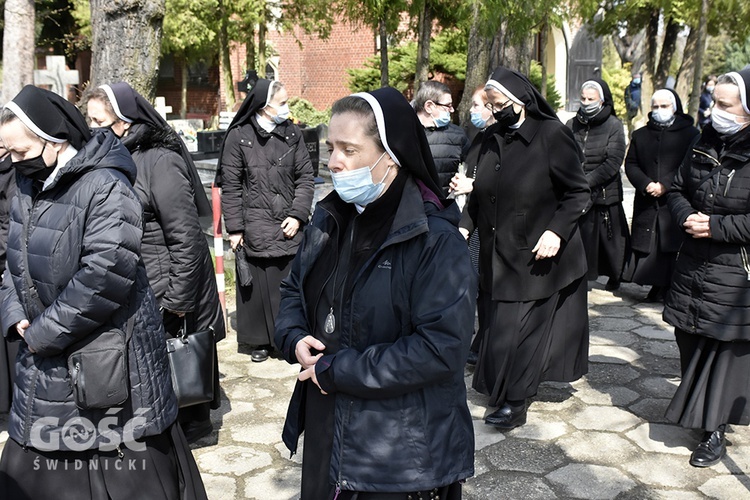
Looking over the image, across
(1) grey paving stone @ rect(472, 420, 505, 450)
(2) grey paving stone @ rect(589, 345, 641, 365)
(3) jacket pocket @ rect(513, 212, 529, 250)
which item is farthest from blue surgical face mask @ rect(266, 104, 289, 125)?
(2) grey paving stone @ rect(589, 345, 641, 365)

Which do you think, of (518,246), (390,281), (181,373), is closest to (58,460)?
(181,373)

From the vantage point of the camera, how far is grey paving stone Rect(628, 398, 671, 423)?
545 cm

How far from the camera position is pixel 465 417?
285cm

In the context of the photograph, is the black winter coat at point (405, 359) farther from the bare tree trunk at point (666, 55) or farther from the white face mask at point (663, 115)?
the bare tree trunk at point (666, 55)

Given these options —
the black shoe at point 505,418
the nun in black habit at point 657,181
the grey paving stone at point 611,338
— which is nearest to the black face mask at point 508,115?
the black shoe at point 505,418

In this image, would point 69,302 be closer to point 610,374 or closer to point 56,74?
point 610,374

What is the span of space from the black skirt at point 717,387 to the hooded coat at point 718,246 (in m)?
0.14

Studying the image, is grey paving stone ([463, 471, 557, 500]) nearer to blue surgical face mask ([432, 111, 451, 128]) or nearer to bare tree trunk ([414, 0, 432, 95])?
blue surgical face mask ([432, 111, 451, 128])

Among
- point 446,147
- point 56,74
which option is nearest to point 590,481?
point 446,147

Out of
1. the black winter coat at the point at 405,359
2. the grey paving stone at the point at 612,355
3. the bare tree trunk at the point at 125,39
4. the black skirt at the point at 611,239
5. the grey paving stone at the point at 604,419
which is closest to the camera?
the black winter coat at the point at 405,359

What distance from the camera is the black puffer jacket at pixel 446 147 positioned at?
686 centimetres

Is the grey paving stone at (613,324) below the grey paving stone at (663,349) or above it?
below

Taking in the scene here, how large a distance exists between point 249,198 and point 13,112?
10.4 feet

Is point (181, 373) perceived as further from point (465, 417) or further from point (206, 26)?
point (206, 26)
